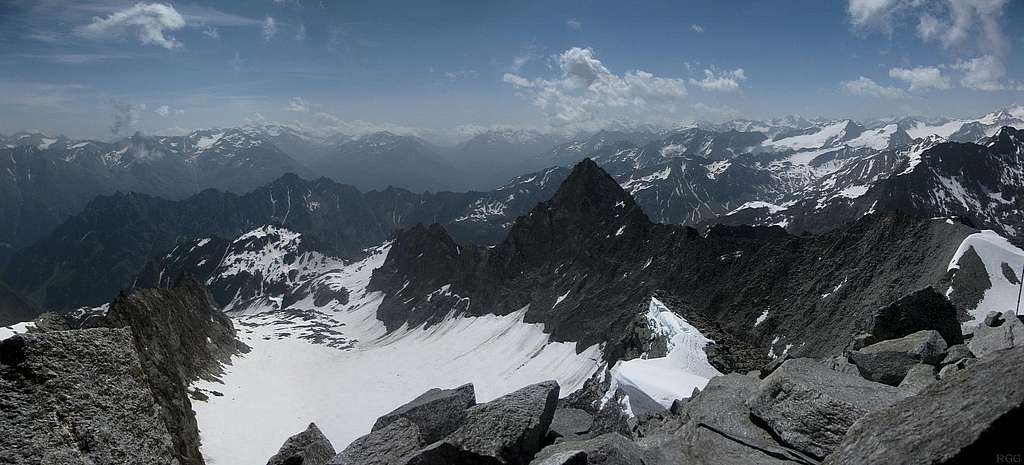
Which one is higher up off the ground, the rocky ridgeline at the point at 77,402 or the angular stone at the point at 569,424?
the rocky ridgeline at the point at 77,402

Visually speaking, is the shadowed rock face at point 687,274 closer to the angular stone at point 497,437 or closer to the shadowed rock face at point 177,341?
the angular stone at point 497,437

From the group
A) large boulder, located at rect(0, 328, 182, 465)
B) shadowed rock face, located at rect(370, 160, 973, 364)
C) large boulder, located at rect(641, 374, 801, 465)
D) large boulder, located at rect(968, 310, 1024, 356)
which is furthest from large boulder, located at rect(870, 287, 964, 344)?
large boulder, located at rect(0, 328, 182, 465)

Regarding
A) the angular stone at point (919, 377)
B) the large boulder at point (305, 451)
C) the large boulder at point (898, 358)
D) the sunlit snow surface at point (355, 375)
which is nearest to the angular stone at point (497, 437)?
the large boulder at point (305, 451)

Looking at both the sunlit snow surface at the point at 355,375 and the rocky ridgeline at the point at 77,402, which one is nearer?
the rocky ridgeline at the point at 77,402

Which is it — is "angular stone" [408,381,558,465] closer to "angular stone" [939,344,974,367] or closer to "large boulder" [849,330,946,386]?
→ "large boulder" [849,330,946,386]

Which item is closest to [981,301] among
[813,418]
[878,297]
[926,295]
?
[878,297]

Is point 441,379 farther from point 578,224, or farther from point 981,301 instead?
point 981,301
